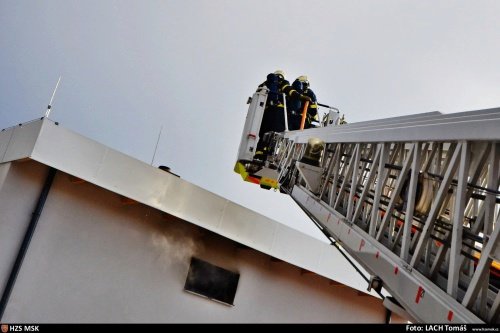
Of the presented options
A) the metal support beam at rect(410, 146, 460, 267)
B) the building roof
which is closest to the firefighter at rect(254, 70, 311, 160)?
the building roof

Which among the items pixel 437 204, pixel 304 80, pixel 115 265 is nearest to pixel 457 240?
pixel 437 204

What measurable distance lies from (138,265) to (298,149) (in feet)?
13.5

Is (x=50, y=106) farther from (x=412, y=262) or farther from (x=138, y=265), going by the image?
(x=412, y=262)

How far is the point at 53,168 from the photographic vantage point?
762 cm

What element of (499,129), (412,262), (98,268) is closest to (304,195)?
(412,262)

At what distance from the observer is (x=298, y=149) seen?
6977mm

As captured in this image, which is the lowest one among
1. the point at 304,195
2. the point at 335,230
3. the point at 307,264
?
the point at 307,264

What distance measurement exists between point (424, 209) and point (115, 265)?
643cm

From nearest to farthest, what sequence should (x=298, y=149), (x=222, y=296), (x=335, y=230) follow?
(x=335, y=230)
(x=298, y=149)
(x=222, y=296)

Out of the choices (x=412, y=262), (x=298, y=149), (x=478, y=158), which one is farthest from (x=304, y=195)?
(x=478, y=158)

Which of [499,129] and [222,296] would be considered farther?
[222,296]

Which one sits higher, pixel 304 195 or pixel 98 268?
pixel 304 195

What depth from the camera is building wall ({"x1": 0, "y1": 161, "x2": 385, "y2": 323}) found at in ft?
23.9

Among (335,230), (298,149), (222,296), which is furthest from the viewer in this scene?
(222,296)
